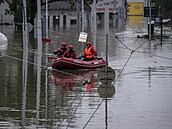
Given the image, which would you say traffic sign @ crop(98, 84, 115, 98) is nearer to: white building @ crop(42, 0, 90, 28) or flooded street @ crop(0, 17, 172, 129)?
flooded street @ crop(0, 17, 172, 129)

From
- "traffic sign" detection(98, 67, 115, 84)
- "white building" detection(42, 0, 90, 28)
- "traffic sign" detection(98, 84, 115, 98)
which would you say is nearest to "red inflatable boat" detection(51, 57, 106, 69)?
"traffic sign" detection(98, 67, 115, 84)

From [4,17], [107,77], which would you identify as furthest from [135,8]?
[107,77]

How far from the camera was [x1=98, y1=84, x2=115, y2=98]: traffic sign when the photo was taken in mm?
18641

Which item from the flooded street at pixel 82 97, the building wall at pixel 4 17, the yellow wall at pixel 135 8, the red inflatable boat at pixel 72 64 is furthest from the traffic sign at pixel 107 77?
the yellow wall at pixel 135 8

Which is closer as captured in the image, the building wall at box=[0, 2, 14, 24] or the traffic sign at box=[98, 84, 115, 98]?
the traffic sign at box=[98, 84, 115, 98]

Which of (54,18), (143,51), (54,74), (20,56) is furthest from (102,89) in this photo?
(54,18)

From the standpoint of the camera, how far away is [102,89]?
19891 millimetres

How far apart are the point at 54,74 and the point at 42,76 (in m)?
0.98

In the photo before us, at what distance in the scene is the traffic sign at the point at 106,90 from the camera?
18.6 meters

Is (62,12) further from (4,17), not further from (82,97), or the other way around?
(82,97)

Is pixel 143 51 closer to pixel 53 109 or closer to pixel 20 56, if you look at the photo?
pixel 20 56

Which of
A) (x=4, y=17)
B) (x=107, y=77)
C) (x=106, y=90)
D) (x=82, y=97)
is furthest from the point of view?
(x=4, y=17)

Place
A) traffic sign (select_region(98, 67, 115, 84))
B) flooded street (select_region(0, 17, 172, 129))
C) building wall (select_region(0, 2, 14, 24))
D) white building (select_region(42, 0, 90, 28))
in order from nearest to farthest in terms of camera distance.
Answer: flooded street (select_region(0, 17, 172, 129)) < traffic sign (select_region(98, 67, 115, 84)) < building wall (select_region(0, 2, 14, 24)) < white building (select_region(42, 0, 90, 28))

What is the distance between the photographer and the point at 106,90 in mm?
19688
